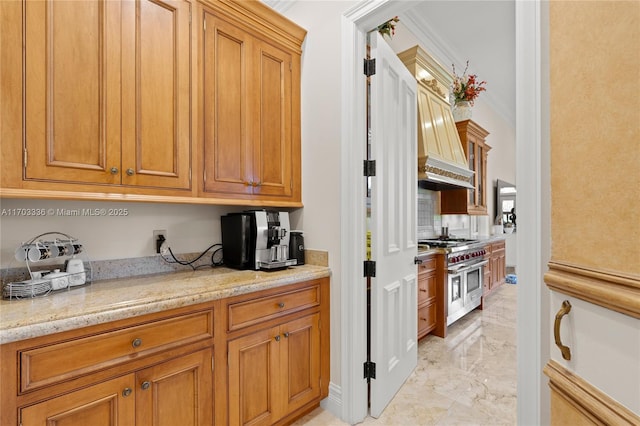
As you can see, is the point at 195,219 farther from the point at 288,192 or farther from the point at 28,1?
the point at 28,1

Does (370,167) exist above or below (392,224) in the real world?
above

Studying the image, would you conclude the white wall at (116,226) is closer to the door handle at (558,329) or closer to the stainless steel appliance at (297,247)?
the stainless steel appliance at (297,247)

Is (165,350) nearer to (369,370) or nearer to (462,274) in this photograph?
(369,370)

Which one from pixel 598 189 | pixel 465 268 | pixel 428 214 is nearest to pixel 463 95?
pixel 428 214

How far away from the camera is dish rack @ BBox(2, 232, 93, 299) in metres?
1.28

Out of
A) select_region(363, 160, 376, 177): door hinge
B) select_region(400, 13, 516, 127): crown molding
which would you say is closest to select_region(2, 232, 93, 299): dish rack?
select_region(363, 160, 376, 177): door hinge

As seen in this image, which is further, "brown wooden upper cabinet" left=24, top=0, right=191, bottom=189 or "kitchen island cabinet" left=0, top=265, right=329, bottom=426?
"brown wooden upper cabinet" left=24, top=0, right=191, bottom=189

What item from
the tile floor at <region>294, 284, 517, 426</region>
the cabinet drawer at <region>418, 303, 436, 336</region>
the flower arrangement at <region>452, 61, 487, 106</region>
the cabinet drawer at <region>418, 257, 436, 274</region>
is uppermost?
the flower arrangement at <region>452, 61, 487, 106</region>

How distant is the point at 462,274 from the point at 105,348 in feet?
10.8

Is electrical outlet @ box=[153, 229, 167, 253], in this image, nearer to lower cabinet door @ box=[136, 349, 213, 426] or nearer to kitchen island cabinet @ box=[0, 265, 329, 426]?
kitchen island cabinet @ box=[0, 265, 329, 426]

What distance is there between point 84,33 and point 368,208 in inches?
64.1

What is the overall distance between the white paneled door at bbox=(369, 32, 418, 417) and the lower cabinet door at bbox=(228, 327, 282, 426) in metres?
0.64

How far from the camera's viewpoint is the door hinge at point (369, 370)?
1.93m

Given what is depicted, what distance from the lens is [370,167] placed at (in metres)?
1.92
